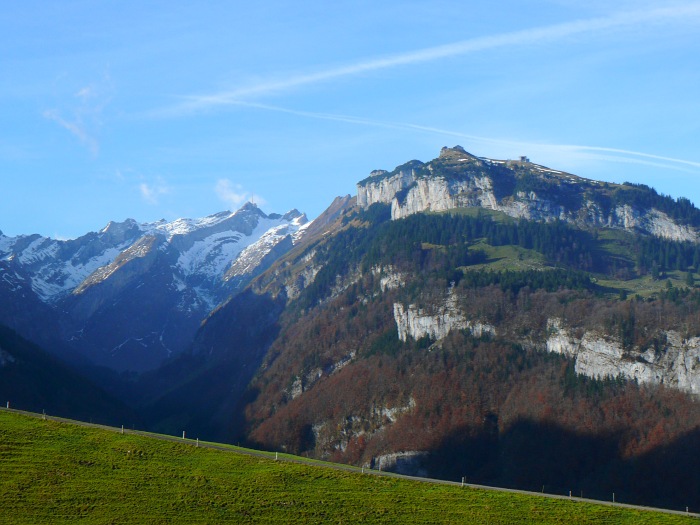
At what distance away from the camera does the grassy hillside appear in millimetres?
108025

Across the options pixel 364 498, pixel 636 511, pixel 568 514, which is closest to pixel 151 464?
pixel 364 498

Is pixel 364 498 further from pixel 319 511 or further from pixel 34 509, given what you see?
pixel 34 509

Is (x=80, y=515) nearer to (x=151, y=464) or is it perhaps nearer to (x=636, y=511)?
(x=151, y=464)

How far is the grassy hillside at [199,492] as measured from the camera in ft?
354

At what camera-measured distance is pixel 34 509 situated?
105 metres

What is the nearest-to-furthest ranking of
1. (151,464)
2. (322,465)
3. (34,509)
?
(34,509) → (151,464) → (322,465)

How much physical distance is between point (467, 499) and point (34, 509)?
2005 inches

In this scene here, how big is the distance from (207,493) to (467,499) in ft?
105

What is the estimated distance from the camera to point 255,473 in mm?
122500

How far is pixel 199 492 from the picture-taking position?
114125 mm

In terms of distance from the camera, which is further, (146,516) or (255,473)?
(255,473)

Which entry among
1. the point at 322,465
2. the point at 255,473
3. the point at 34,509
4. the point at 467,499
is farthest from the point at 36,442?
the point at 467,499

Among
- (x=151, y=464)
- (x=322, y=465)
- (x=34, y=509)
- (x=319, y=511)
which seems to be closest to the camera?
(x=34, y=509)

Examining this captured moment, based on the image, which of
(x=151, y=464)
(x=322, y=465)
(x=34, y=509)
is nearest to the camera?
(x=34, y=509)
